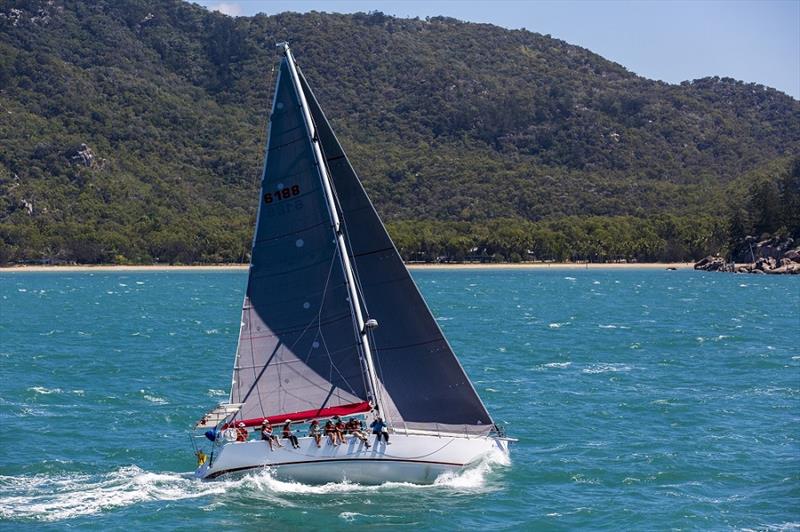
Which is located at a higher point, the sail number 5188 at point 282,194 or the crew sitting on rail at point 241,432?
the sail number 5188 at point 282,194

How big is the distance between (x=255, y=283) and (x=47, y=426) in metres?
13.4

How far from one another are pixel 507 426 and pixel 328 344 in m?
11.8

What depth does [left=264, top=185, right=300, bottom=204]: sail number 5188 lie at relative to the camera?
96.8ft

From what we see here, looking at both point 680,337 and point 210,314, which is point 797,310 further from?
point 210,314

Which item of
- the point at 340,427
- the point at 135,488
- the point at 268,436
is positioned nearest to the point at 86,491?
the point at 135,488

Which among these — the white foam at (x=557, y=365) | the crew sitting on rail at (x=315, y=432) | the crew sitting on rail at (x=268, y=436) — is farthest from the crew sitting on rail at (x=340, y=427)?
the white foam at (x=557, y=365)

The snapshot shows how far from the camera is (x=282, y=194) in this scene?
2959cm

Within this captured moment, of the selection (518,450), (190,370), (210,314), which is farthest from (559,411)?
(210,314)

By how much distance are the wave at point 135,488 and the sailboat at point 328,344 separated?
10.3 inches

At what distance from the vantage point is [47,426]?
39.7m

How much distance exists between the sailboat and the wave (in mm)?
262

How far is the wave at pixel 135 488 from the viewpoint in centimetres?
2911

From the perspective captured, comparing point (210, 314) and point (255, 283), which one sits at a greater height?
point (255, 283)

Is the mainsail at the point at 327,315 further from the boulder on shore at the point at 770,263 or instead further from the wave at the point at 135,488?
the boulder on shore at the point at 770,263
